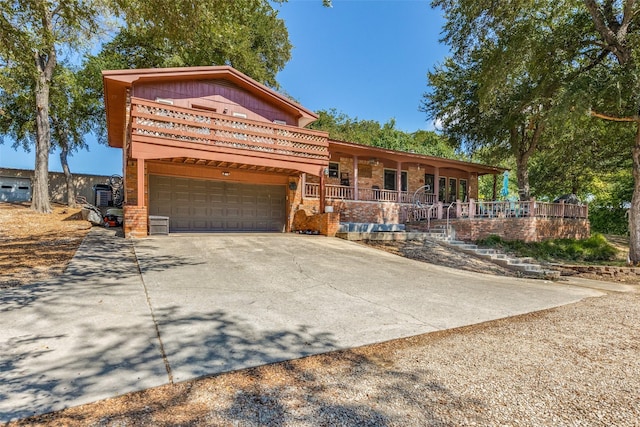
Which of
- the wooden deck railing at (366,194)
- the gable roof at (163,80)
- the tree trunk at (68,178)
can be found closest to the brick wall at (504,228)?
the wooden deck railing at (366,194)

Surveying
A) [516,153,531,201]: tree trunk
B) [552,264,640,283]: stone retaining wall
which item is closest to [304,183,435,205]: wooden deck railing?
[516,153,531,201]: tree trunk

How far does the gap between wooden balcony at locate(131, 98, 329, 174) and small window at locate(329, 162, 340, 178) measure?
3.28m

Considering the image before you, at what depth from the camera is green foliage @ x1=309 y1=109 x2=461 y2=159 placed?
33.3 meters

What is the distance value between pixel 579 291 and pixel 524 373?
5530 mm

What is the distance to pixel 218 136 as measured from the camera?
11.0 m

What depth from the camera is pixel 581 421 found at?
7.09 feet

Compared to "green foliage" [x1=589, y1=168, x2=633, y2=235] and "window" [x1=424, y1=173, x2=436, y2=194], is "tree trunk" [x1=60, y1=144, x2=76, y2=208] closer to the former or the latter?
"window" [x1=424, y1=173, x2=436, y2=194]

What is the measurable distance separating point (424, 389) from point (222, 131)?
409 inches

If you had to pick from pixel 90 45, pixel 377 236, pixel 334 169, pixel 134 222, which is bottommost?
pixel 377 236

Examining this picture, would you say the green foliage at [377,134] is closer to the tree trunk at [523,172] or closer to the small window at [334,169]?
the tree trunk at [523,172]

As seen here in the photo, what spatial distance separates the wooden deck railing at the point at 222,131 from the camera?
10016 millimetres

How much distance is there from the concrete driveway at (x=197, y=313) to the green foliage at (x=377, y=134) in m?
26.9

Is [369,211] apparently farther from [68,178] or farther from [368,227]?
[68,178]

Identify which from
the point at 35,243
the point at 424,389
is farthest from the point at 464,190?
the point at 35,243
